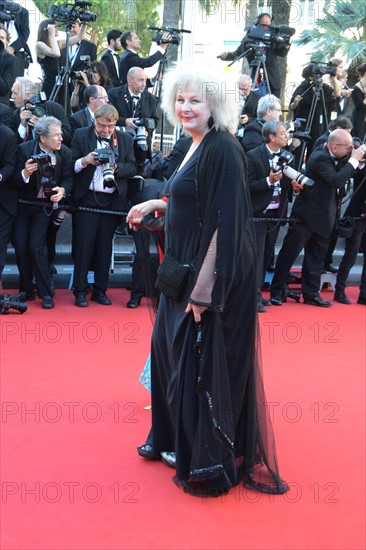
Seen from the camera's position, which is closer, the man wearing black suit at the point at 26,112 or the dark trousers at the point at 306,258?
the man wearing black suit at the point at 26,112

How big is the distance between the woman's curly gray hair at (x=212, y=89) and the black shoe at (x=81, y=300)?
3911mm

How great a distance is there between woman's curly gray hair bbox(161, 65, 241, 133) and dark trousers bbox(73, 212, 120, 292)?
392cm

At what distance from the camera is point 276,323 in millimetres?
7270

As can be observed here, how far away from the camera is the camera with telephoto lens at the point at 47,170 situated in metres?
7.02

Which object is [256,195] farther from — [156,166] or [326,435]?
[326,435]

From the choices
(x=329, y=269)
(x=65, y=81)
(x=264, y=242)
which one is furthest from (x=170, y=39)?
(x=329, y=269)

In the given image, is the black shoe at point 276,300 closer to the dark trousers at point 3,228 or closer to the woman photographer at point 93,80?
the dark trousers at point 3,228

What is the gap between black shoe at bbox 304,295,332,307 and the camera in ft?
26.4

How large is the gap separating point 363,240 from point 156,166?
2.21 m

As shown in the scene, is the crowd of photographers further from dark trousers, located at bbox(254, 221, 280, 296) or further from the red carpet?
the red carpet

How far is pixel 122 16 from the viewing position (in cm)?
2289

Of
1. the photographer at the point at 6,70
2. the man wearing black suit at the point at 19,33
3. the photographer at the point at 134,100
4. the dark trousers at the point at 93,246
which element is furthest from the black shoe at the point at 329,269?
the man wearing black suit at the point at 19,33

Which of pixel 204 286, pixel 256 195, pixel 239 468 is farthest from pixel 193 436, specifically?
pixel 256 195

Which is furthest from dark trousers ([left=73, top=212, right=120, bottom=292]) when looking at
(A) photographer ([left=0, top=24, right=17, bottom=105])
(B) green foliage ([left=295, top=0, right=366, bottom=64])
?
(B) green foliage ([left=295, top=0, right=366, bottom=64])
